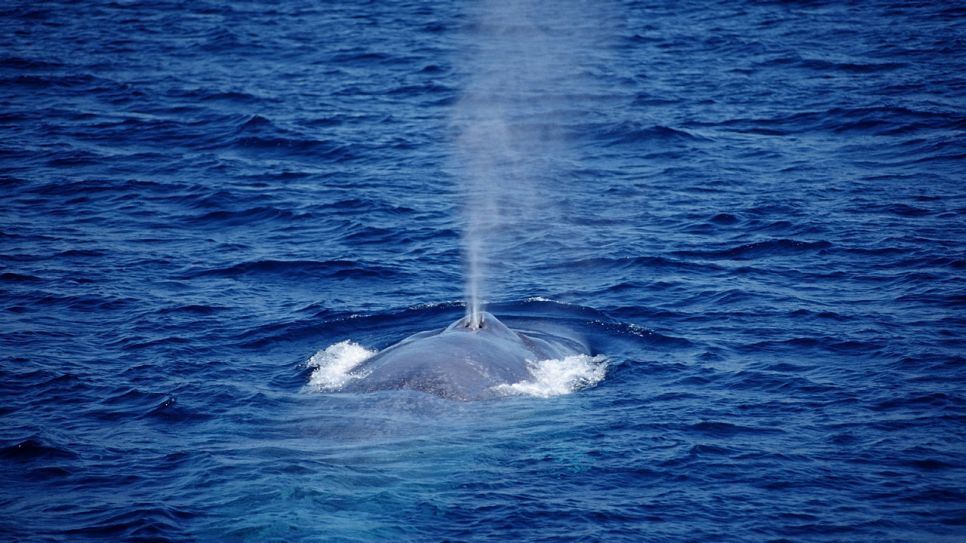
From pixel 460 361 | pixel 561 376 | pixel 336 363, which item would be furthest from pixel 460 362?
pixel 336 363

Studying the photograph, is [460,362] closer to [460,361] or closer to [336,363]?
[460,361]

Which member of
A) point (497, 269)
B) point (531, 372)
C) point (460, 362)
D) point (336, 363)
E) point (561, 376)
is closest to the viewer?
point (460, 362)

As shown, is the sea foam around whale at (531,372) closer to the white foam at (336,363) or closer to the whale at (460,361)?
the white foam at (336,363)

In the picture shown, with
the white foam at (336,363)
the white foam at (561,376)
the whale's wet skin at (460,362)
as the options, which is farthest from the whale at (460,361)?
the white foam at (336,363)

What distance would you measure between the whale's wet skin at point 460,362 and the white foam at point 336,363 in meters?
0.12

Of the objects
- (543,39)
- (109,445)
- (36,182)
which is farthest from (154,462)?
(543,39)

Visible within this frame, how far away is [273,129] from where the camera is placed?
36906 mm

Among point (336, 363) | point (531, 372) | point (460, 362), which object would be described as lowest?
point (336, 363)

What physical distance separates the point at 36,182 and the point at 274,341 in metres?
13.3

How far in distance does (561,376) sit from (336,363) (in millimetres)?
4215

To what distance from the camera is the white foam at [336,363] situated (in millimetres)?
19594

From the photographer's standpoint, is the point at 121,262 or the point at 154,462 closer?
the point at 154,462

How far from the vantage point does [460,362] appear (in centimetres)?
1889

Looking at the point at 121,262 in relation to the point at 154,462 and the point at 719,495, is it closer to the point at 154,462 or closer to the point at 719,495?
the point at 154,462
